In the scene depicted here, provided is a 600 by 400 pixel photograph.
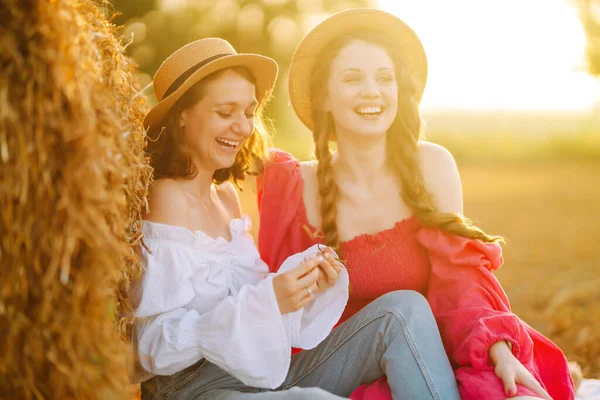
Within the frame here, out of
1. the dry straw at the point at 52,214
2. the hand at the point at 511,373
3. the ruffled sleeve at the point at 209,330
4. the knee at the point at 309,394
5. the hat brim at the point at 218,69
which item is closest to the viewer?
the dry straw at the point at 52,214

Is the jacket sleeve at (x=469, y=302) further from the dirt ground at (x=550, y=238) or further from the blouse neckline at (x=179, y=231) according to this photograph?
the blouse neckline at (x=179, y=231)

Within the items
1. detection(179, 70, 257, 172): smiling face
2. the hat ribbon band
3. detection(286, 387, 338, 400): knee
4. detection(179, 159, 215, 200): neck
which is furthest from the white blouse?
the hat ribbon band

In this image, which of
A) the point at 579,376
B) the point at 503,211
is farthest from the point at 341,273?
the point at 503,211

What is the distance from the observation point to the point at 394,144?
300 cm

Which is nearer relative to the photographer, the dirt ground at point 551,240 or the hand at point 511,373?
the hand at point 511,373

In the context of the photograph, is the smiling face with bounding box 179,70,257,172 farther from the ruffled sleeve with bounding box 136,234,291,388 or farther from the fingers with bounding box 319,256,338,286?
the fingers with bounding box 319,256,338,286

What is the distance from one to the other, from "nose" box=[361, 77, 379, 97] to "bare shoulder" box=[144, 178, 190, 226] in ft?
2.92

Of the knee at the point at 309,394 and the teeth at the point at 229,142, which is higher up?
the teeth at the point at 229,142

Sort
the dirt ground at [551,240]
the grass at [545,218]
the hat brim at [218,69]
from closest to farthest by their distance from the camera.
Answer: the hat brim at [218,69], the dirt ground at [551,240], the grass at [545,218]

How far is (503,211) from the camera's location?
33.4ft

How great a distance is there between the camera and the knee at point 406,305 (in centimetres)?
243

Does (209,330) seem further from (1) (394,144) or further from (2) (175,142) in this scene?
(1) (394,144)

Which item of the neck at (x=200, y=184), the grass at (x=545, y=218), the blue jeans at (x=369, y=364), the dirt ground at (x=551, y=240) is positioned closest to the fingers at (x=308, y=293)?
the blue jeans at (x=369, y=364)

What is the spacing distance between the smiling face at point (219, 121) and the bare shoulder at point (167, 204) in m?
0.19
